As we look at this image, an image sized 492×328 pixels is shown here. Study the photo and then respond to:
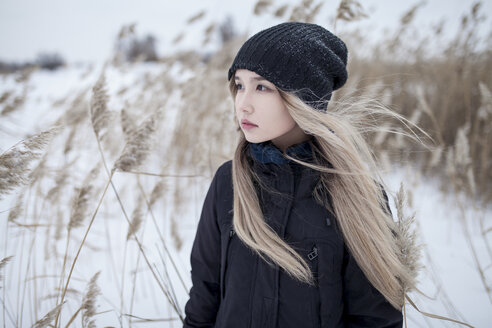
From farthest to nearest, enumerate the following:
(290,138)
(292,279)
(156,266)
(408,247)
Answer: (156,266) → (290,138) → (292,279) → (408,247)

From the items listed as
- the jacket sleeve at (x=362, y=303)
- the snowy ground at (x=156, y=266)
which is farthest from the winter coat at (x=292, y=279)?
the snowy ground at (x=156, y=266)

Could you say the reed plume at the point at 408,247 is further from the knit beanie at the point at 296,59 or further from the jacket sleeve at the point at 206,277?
the jacket sleeve at the point at 206,277

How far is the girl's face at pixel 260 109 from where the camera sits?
896 millimetres

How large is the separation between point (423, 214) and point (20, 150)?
322cm

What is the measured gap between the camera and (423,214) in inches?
106

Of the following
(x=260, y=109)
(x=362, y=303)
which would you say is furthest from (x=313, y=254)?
(x=260, y=109)

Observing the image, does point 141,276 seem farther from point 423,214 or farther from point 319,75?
point 423,214

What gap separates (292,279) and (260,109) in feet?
1.91

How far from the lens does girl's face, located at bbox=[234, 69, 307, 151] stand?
0.90 metres

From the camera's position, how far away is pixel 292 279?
872 mm

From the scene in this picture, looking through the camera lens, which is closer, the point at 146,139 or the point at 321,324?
the point at 321,324

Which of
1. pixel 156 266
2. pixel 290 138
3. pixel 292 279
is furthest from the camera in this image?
pixel 156 266

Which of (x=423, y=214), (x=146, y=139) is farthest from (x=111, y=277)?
(x=423, y=214)

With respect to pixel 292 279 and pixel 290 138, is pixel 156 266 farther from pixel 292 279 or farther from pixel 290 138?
pixel 290 138
